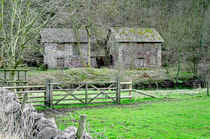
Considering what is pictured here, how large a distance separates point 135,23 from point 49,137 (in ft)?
145

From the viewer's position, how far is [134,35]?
134ft

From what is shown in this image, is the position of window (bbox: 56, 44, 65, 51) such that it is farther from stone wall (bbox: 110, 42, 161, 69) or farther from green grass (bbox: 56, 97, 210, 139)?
green grass (bbox: 56, 97, 210, 139)

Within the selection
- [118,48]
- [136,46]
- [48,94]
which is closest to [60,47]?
[118,48]

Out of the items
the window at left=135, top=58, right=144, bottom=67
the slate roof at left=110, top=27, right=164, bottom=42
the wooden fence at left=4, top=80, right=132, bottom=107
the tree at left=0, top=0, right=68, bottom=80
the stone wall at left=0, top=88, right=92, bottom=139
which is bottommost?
the wooden fence at left=4, top=80, right=132, bottom=107

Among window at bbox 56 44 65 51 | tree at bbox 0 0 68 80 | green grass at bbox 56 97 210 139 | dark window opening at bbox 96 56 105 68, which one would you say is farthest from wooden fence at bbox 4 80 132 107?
dark window opening at bbox 96 56 105 68

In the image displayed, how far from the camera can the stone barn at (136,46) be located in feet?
131

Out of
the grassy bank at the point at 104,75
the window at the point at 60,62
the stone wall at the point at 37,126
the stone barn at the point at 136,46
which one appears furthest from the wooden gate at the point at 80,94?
the window at the point at 60,62

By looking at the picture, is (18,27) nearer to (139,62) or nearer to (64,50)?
(64,50)

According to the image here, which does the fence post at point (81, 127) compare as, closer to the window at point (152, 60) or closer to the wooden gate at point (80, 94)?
the wooden gate at point (80, 94)

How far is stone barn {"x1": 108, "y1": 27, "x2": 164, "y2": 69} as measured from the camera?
39.8 meters

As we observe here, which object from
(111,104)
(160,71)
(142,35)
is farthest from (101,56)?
(111,104)

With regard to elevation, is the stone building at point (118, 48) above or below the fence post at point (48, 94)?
above

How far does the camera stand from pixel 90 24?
118 feet

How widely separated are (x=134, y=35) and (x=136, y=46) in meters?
1.96
